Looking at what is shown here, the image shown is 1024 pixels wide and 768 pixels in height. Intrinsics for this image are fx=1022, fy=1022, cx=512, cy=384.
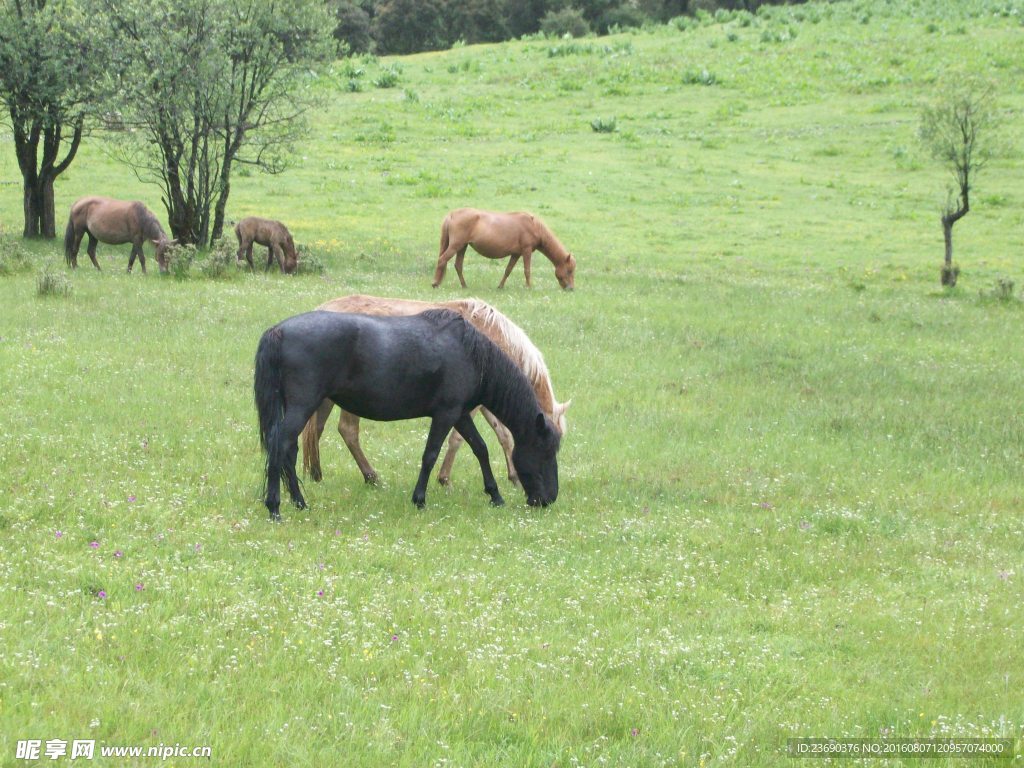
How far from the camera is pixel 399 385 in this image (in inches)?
381

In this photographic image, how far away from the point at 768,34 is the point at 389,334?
5756cm

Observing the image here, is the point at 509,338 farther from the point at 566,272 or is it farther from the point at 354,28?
the point at 354,28

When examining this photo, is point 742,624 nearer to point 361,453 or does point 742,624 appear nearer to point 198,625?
point 198,625

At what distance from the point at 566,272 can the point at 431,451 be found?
15.1 meters

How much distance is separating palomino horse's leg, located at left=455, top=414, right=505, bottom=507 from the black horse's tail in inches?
73.6

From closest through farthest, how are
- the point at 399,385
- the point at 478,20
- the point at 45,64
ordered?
1. the point at 399,385
2. the point at 45,64
3. the point at 478,20

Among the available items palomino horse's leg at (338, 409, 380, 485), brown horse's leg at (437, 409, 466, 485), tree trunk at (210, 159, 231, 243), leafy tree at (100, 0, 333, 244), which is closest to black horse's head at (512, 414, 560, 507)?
brown horse's leg at (437, 409, 466, 485)

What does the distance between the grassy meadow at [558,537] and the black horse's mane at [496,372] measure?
0.96 m

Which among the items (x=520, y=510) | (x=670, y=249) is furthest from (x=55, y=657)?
(x=670, y=249)

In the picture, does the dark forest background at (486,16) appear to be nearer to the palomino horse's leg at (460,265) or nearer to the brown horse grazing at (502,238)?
the brown horse grazing at (502,238)

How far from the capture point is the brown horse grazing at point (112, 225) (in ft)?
76.8

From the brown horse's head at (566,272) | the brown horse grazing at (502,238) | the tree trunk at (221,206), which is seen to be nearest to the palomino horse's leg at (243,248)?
the tree trunk at (221,206)

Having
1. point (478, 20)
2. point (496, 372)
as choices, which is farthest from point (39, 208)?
point (478, 20)

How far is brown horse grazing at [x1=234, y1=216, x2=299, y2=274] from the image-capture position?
24.0 metres
